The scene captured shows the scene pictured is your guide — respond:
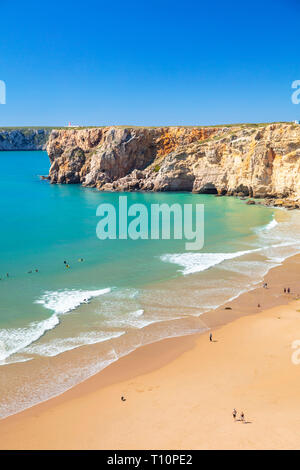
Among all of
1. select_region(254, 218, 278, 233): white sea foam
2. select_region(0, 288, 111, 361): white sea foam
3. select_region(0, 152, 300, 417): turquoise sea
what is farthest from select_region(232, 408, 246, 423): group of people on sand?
select_region(254, 218, 278, 233): white sea foam

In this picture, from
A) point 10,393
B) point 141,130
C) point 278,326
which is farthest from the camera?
point 141,130

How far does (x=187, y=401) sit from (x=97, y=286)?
41.3 feet

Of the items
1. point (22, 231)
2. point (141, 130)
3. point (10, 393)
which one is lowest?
point (10, 393)

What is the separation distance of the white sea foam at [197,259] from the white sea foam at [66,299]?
7.21 m

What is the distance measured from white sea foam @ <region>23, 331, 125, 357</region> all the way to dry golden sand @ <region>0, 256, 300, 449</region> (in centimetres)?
203

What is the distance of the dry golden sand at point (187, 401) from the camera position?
11375 millimetres

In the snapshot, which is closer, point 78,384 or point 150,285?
point 78,384

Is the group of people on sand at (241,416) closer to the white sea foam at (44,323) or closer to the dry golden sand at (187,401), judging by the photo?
the dry golden sand at (187,401)

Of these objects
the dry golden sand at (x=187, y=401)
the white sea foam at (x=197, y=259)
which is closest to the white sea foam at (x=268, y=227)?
the white sea foam at (x=197, y=259)

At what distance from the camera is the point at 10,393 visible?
1419 cm

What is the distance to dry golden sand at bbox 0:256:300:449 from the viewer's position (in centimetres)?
1138

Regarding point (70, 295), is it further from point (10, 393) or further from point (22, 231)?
point (22, 231)
